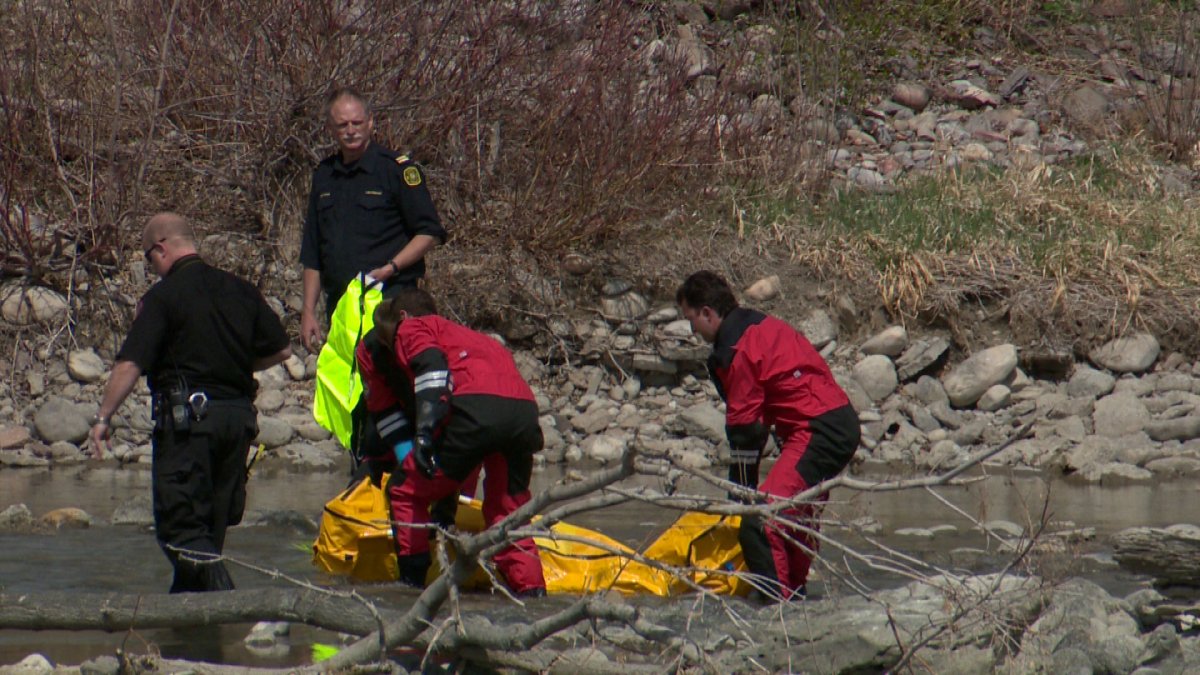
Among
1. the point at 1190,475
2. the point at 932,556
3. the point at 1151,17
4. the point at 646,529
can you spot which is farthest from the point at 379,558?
the point at 1151,17

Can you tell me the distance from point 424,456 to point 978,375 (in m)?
5.85

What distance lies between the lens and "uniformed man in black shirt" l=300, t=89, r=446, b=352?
6988mm

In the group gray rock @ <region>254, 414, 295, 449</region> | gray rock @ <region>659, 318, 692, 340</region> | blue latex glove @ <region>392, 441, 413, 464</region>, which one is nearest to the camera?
blue latex glove @ <region>392, 441, 413, 464</region>

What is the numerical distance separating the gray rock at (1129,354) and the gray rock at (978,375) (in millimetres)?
724

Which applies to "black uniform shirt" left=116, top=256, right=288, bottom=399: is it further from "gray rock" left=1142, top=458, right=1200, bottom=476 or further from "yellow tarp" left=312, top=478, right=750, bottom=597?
"gray rock" left=1142, top=458, right=1200, bottom=476

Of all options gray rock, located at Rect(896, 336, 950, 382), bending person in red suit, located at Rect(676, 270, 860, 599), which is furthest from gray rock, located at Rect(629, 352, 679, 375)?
bending person in red suit, located at Rect(676, 270, 860, 599)

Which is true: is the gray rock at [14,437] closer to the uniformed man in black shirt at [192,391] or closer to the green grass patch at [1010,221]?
the uniformed man in black shirt at [192,391]

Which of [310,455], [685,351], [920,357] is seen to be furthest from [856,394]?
[310,455]

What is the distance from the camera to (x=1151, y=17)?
1549cm

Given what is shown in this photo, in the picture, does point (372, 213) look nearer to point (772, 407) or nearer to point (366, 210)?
point (366, 210)

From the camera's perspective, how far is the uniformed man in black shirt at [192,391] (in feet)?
17.8

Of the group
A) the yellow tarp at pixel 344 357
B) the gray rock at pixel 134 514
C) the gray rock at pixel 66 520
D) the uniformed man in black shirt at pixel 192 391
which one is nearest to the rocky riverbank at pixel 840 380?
the gray rock at pixel 134 514

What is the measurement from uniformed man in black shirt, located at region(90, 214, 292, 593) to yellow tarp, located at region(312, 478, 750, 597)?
0.62m

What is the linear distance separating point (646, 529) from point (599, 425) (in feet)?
8.60
